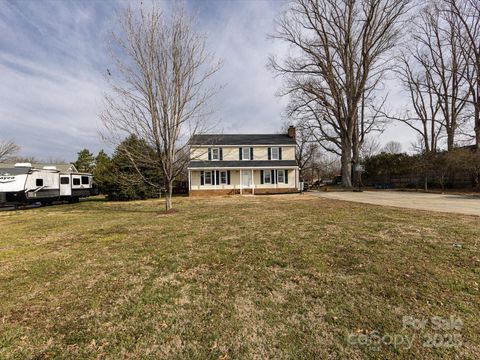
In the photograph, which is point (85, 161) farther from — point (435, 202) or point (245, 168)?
point (435, 202)

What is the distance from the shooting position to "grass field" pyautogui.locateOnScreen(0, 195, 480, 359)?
2.34 m

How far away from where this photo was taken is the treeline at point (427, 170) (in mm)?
19013

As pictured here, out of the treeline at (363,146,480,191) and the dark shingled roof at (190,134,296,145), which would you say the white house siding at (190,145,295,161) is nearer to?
the dark shingled roof at (190,134,296,145)

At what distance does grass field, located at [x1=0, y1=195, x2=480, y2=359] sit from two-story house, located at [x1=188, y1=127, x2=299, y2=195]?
58.3 ft

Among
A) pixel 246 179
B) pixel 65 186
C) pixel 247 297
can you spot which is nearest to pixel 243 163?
pixel 246 179

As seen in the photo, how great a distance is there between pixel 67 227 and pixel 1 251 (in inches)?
108

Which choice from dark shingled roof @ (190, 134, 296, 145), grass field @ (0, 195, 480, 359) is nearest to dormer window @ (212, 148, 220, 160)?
dark shingled roof @ (190, 134, 296, 145)

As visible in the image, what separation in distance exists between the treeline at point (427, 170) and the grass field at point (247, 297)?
17.8 m

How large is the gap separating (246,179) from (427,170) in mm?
16715

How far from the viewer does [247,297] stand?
10.6ft

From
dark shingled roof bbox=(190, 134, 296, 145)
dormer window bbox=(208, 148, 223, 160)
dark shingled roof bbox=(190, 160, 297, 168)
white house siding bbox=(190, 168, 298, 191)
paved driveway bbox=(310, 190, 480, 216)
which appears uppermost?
dark shingled roof bbox=(190, 134, 296, 145)

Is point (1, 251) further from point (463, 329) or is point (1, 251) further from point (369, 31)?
point (369, 31)

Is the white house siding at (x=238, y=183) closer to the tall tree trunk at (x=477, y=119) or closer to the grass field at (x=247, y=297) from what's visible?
the tall tree trunk at (x=477, y=119)

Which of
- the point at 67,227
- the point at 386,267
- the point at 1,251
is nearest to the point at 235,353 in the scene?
the point at 386,267
